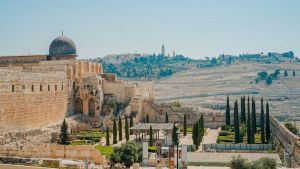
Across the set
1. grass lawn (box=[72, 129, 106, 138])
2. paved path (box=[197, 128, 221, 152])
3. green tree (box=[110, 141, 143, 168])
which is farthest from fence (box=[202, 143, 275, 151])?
green tree (box=[110, 141, 143, 168])

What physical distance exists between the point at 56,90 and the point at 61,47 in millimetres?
10139

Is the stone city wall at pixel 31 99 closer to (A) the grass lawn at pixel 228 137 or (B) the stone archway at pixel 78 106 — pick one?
(B) the stone archway at pixel 78 106

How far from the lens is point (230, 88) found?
135 m

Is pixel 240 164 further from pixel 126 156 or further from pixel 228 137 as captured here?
pixel 228 137

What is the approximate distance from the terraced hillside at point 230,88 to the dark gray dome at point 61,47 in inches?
1736

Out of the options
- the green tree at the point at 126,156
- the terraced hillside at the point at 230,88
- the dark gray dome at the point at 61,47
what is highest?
the dark gray dome at the point at 61,47

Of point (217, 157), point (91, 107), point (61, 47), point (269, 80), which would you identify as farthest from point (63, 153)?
point (269, 80)

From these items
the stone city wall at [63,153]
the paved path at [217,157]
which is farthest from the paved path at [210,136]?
the stone city wall at [63,153]

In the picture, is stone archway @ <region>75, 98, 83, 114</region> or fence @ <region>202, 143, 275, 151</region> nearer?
fence @ <region>202, 143, 275, 151</region>

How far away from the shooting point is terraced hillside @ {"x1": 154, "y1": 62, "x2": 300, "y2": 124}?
10380 cm

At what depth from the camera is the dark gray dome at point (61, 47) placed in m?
53.6

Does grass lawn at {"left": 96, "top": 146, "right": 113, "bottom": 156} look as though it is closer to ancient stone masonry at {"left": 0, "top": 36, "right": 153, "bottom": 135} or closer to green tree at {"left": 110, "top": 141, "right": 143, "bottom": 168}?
green tree at {"left": 110, "top": 141, "right": 143, "bottom": 168}

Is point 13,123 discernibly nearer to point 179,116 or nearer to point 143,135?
point 143,135

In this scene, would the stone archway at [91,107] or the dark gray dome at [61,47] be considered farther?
the dark gray dome at [61,47]
